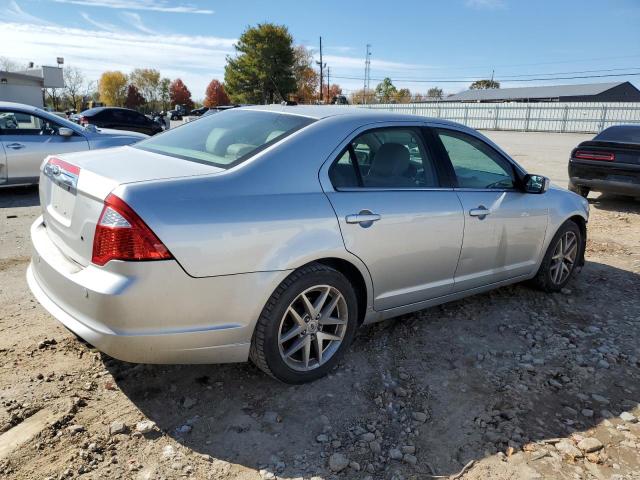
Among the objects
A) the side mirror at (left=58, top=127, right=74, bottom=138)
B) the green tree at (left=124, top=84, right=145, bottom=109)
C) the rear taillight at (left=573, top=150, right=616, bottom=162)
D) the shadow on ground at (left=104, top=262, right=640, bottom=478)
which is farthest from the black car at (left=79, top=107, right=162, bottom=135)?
the green tree at (left=124, top=84, right=145, bottom=109)

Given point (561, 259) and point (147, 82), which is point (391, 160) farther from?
point (147, 82)

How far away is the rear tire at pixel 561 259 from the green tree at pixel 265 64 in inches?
2269

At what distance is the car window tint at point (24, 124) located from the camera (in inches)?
315

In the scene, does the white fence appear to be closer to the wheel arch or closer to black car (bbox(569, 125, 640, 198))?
black car (bbox(569, 125, 640, 198))

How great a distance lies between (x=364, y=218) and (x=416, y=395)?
109cm

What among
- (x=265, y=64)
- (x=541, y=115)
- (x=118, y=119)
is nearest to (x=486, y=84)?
(x=265, y=64)

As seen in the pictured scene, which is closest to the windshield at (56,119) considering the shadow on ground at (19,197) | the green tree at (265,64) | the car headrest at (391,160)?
the shadow on ground at (19,197)

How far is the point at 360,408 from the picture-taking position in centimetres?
289

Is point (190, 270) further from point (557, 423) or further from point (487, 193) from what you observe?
point (487, 193)

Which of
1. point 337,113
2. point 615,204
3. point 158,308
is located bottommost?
point 615,204

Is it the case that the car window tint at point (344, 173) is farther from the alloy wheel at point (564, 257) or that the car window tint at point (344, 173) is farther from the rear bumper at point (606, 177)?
the rear bumper at point (606, 177)

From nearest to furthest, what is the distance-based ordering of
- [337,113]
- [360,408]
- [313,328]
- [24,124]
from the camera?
[360,408] → [313,328] → [337,113] → [24,124]

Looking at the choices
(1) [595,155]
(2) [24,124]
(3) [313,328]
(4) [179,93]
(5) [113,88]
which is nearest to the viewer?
(3) [313,328]

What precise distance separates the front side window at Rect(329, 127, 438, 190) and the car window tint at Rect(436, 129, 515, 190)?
0.91 ft
